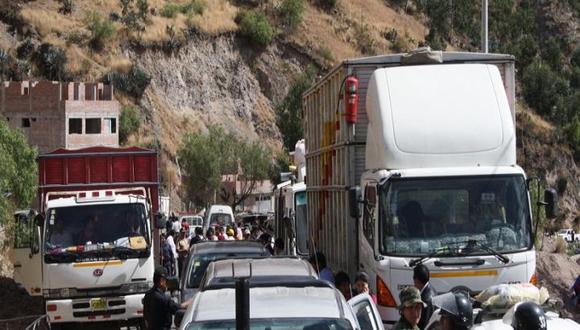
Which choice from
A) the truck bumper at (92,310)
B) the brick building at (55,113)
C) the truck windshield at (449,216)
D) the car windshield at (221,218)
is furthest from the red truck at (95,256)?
the brick building at (55,113)

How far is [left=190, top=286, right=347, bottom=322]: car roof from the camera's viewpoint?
7438 mm

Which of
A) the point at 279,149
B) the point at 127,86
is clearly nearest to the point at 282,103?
the point at 279,149

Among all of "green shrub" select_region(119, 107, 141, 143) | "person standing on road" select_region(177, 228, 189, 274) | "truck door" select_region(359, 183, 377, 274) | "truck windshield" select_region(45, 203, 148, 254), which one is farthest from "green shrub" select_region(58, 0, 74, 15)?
"truck door" select_region(359, 183, 377, 274)

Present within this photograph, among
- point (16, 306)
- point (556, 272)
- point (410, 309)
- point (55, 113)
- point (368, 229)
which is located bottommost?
point (16, 306)

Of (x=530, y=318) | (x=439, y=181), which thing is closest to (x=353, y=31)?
(x=439, y=181)

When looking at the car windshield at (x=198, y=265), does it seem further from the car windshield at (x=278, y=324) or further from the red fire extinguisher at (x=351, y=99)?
the car windshield at (x=278, y=324)

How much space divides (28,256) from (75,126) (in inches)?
2239

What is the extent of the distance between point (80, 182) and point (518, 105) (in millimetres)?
95946

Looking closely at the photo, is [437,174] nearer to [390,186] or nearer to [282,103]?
[390,186]

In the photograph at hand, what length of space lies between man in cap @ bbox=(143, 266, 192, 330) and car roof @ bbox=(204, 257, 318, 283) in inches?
52.8

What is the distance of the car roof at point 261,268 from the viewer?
10.8m

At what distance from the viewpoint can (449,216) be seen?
13594 millimetres

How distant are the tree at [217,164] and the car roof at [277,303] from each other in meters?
69.5

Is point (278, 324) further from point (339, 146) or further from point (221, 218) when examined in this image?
point (221, 218)
